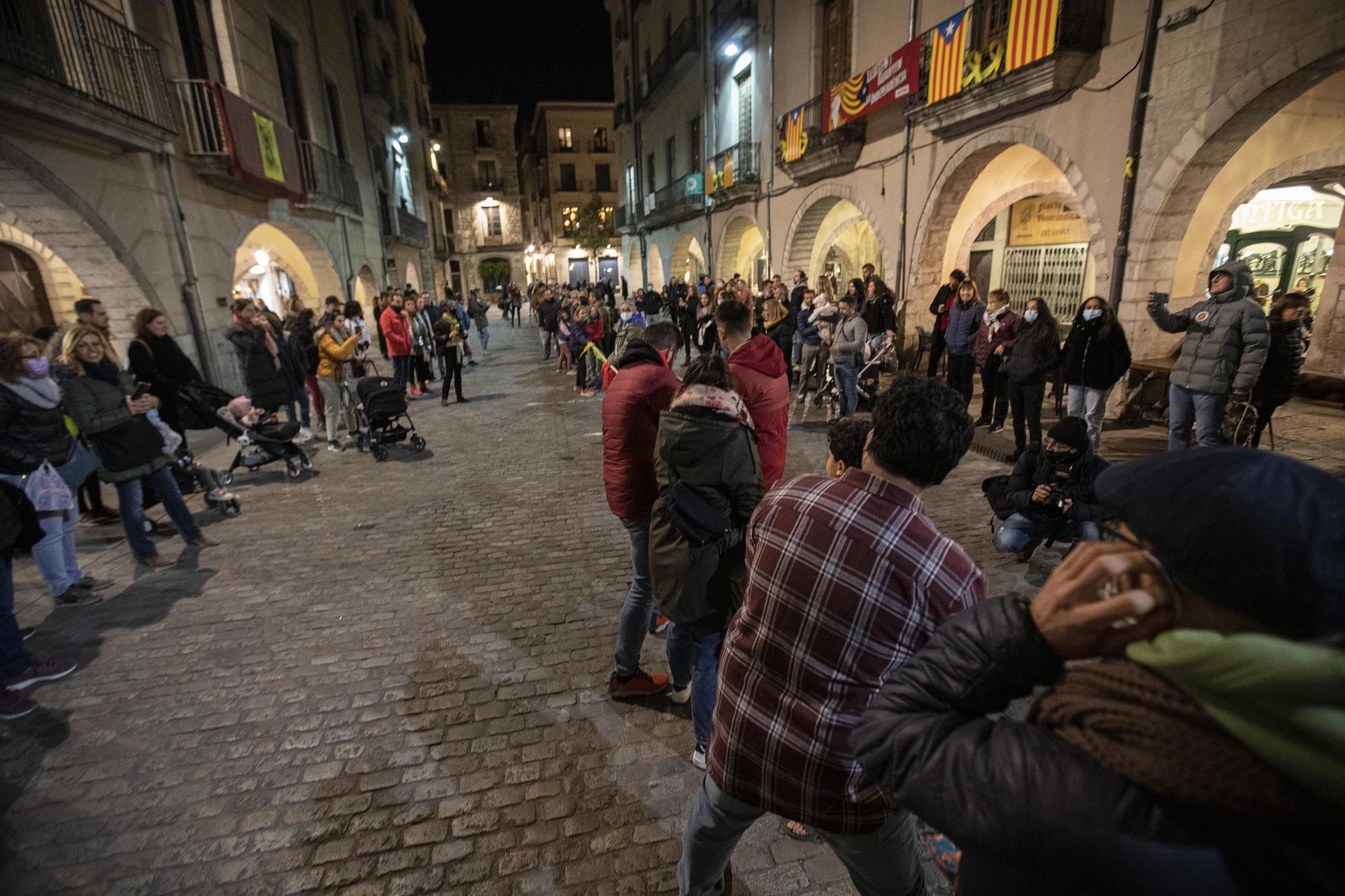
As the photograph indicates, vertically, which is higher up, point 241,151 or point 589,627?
point 241,151

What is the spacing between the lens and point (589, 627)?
13.5ft

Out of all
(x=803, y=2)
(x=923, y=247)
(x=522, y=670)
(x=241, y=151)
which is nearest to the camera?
(x=522, y=670)

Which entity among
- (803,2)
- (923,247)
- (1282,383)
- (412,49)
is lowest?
(1282,383)

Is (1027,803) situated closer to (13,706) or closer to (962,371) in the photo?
(13,706)

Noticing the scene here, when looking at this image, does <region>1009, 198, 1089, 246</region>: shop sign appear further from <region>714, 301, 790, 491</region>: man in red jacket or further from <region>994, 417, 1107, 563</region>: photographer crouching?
<region>714, 301, 790, 491</region>: man in red jacket

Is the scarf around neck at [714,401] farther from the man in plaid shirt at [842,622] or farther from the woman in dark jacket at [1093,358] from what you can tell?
the woman in dark jacket at [1093,358]

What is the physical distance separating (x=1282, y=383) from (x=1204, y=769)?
7.58 m

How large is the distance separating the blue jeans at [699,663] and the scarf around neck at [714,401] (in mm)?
924

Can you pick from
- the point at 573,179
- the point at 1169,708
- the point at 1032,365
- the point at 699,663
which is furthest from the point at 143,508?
the point at 573,179

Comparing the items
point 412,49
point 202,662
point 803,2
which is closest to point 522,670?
point 202,662

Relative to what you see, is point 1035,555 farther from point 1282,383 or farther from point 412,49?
point 412,49

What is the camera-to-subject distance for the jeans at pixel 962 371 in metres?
8.45

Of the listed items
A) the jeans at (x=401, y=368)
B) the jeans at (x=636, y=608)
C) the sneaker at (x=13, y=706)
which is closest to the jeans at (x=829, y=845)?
the jeans at (x=636, y=608)

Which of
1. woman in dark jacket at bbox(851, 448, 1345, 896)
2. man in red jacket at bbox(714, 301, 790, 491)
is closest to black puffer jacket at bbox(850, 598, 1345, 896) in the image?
woman in dark jacket at bbox(851, 448, 1345, 896)
